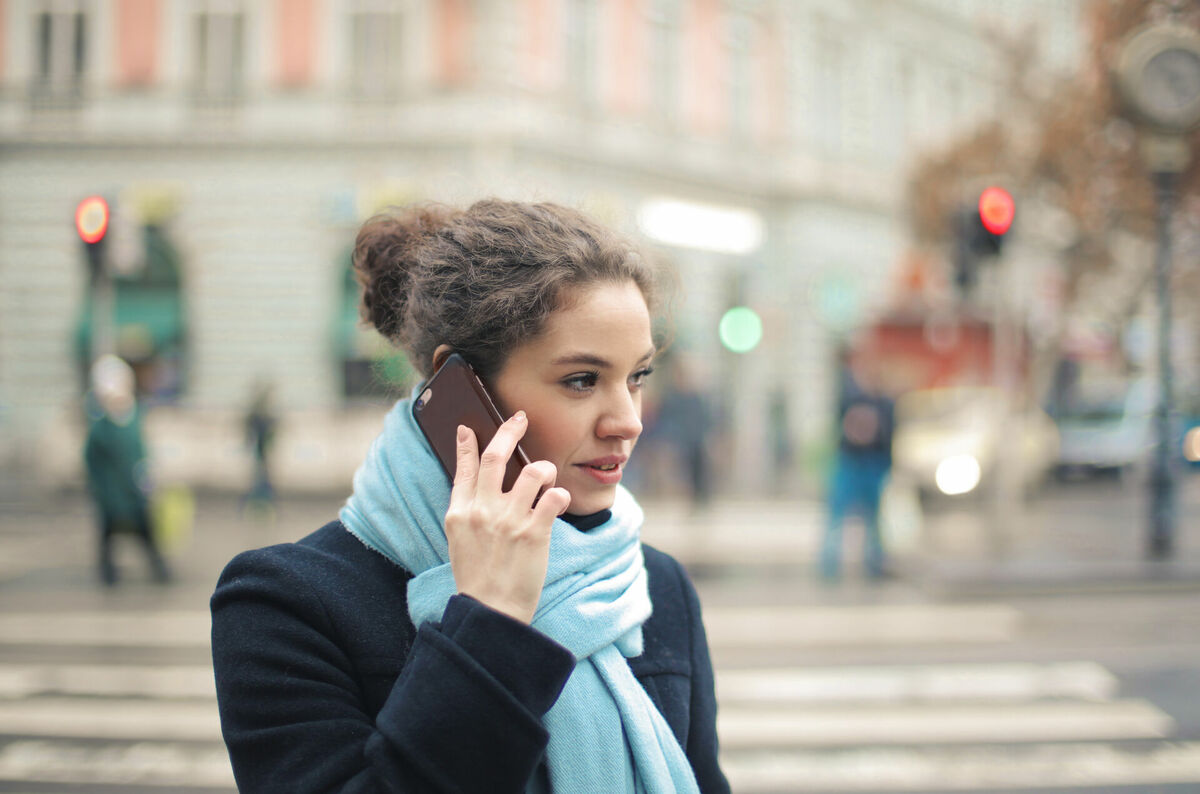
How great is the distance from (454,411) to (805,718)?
4.59 metres

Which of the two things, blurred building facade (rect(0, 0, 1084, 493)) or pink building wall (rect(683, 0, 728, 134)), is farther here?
pink building wall (rect(683, 0, 728, 134))

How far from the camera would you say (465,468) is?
1515 millimetres

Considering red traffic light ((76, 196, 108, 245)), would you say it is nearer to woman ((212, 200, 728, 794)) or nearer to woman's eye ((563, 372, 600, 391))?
woman ((212, 200, 728, 794))

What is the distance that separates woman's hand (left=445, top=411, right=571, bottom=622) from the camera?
144 cm

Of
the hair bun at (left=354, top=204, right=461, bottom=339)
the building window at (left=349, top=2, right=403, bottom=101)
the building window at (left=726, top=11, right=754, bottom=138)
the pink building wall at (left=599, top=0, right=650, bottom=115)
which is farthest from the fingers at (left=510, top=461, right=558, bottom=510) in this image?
the building window at (left=726, top=11, right=754, bottom=138)

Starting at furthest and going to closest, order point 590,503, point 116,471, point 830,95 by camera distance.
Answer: point 830,95 → point 116,471 → point 590,503

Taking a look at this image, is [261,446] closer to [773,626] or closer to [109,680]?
[109,680]

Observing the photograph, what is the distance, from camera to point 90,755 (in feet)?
16.4

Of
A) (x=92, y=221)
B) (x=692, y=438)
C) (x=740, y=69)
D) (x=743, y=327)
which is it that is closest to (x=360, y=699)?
(x=92, y=221)

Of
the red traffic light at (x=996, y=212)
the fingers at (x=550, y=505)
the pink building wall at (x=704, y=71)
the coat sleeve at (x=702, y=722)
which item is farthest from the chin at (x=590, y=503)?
the pink building wall at (x=704, y=71)

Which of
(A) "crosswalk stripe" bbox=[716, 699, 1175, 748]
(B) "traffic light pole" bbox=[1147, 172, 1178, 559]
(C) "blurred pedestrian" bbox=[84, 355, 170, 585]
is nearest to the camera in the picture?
(A) "crosswalk stripe" bbox=[716, 699, 1175, 748]

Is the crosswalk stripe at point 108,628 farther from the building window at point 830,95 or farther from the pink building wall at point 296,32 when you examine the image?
the building window at point 830,95

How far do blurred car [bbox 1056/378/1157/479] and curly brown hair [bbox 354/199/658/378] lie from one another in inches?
873

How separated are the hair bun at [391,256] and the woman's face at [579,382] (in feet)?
1.06
